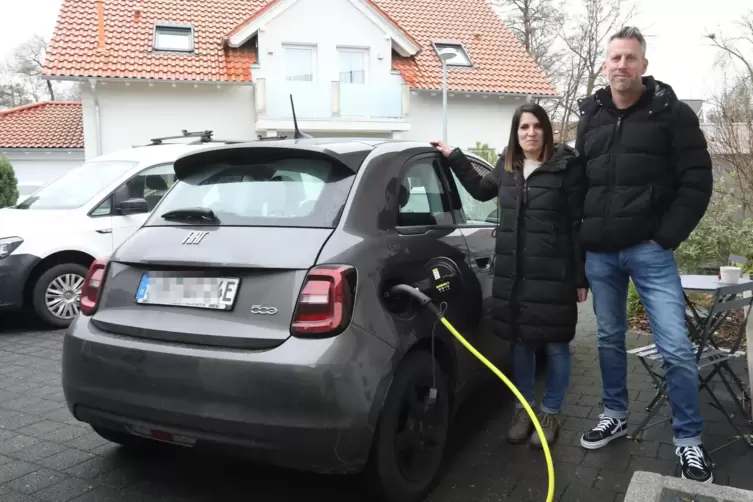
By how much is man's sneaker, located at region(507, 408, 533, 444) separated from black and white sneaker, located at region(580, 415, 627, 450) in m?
0.30

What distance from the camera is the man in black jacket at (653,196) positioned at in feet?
10.4

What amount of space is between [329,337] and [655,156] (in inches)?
73.7

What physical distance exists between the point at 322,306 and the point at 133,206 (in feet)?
15.7

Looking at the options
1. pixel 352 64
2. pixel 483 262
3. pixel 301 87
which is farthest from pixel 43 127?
pixel 483 262

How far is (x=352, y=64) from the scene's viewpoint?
20.2 metres

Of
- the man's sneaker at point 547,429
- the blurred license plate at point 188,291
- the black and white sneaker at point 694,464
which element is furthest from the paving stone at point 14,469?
the black and white sneaker at point 694,464

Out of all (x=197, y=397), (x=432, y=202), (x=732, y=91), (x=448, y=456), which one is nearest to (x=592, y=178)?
(x=432, y=202)

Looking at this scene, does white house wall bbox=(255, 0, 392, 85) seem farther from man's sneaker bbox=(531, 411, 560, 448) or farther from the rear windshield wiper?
man's sneaker bbox=(531, 411, 560, 448)

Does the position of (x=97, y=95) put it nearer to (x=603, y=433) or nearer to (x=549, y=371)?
(x=549, y=371)

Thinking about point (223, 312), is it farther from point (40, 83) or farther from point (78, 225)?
point (40, 83)

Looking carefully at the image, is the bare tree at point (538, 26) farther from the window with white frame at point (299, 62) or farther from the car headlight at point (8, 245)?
the car headlight at point (8, 245)

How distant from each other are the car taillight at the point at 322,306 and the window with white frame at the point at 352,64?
18118 mm

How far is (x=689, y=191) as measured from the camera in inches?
123

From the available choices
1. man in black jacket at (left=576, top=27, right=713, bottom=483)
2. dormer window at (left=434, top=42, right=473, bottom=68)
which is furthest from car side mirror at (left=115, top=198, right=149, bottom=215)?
dormer window at (left=434, top=42, right=473, bottom=68)
